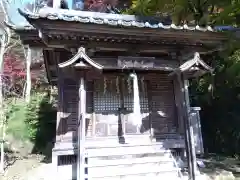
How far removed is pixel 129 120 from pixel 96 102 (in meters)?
1.14

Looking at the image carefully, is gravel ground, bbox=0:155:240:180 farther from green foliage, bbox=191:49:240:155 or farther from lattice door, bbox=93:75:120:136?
green foliage, bbox=191:49:240:155

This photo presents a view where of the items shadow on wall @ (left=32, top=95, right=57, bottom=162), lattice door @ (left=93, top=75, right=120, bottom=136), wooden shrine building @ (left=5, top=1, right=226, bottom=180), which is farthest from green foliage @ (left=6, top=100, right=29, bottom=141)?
lattice door @ (left=93, top=75, right=120, bottom=136)

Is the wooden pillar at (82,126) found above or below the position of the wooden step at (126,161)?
above

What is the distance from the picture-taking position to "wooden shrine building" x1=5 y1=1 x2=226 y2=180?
5.52 metres

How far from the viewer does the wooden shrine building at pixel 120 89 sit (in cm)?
552

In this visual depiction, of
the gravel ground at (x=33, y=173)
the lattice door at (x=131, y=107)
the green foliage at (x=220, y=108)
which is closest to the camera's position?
the gravel ground at (x=33, y=173)

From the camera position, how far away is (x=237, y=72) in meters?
7.84

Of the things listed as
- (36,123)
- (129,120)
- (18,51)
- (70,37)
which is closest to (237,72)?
(129,120)

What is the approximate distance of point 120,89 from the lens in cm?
718

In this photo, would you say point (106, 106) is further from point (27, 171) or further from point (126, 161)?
point (27, 171)

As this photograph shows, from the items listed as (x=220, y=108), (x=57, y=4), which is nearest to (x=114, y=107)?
(x=57, y=4)

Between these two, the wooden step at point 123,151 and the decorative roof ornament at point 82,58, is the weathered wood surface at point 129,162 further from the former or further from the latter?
the decorative roof ornament at point 82,58

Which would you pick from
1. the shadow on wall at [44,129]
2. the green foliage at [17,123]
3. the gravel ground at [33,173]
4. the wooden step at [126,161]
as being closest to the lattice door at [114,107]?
the wooden step at [126,161]

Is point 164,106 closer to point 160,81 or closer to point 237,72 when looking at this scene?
point 160,81
